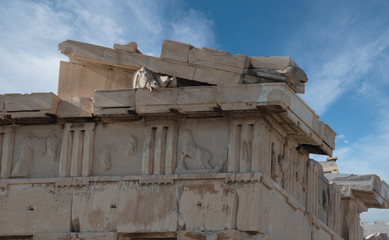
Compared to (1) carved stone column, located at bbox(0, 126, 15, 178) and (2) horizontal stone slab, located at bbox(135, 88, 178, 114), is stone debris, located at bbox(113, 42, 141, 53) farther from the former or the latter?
(1) carved stone column, located at bbox(0, 126, 15, 178)

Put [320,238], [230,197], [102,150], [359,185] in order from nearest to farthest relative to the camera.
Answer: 1. [230,197]
2. [102,150]
3. [320,238]
4. [359,185]

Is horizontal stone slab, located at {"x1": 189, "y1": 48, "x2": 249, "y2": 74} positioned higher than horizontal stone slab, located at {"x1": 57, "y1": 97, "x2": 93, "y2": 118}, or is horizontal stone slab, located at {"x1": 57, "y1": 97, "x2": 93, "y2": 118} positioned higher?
horizontal stone slab, located at {"x1": 189, "y1": 48, "x2": 249, "y2": 74}

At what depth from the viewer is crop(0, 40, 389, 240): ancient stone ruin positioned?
14508mm

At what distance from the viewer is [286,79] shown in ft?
49.5

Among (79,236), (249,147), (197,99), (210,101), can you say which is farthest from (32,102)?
(249,147)

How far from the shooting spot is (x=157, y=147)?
15086mm

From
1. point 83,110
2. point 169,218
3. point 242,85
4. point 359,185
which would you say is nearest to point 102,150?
point 83,110

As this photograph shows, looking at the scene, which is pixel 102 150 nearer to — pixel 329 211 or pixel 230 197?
pixel 230 197

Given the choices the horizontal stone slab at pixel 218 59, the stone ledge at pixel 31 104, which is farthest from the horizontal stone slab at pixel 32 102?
the horizontal stone slab at pixel 218 59

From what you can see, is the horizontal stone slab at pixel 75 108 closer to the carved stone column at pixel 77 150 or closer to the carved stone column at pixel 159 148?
the carved stone column at pixel 77 150

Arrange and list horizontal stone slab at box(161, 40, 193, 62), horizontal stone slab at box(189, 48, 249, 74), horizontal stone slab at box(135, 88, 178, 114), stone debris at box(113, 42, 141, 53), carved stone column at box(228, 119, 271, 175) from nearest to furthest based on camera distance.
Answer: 1. carved stone column at box(228, 119, 271, 175)
2. horizontal stone slab at box(135, 88, 178, 114)
3. horizontal stone slab at box(189, 48, 249, 74)
4. horizontal stone slab at box(161, 40, 193, 62)
5. stone debris at box(113, 42, 141, 53)

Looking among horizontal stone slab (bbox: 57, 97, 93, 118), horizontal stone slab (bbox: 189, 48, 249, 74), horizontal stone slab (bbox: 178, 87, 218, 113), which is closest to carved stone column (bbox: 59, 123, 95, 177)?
horizontal stone slab (bbox: 57, 97, 93, 118)

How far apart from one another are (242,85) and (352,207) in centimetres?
743

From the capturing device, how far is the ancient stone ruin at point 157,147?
14508 millimetres
